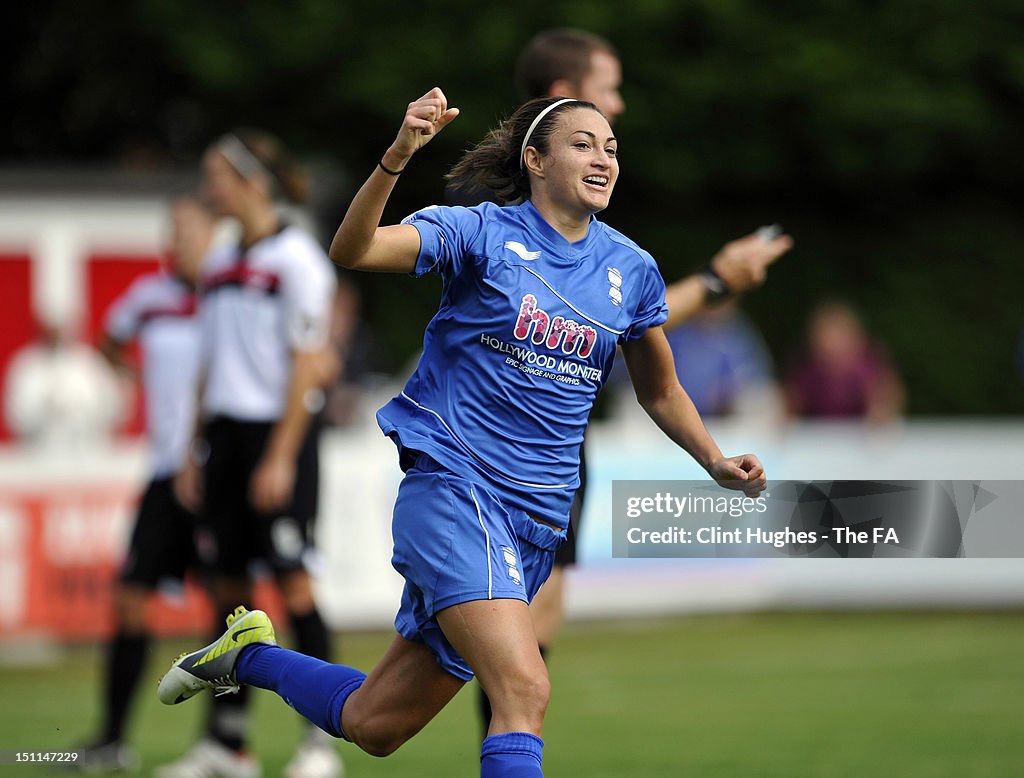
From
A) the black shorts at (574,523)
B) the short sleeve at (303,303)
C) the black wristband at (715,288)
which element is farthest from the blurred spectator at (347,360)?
the black wristband at (715,288)

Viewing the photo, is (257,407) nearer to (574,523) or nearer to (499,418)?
(574,523)

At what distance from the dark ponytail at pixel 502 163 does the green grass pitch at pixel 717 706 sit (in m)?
2.92

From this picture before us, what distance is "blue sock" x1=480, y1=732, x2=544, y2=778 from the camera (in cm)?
505

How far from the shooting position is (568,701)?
10523mm

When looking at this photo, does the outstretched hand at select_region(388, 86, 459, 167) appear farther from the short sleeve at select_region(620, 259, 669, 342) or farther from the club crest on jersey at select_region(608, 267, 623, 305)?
the short sleeve at select_region(620, 259, 669, 342)

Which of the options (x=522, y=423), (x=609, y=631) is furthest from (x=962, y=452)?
(x=522, y=423)

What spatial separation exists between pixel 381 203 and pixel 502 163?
874 mm

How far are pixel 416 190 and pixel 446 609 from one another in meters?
15.1

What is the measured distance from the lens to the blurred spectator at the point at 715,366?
597 inches

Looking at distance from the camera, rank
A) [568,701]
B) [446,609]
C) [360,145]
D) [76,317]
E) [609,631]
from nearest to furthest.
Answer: [446,609] < [568,701] < [609,631] < [76,317] < [360,145]

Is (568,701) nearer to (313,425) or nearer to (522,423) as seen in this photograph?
(313,425)

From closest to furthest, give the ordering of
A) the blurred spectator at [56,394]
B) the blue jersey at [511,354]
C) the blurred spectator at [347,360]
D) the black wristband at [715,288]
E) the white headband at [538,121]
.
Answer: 1. the blue jersey at [511,354]
2. the white headband at [538,121]
3. the black wristband at [715,288]
4. the blurred spectator at [56,394]
5. the blurred spectator at [347,360]

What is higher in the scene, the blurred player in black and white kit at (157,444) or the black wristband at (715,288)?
the black wristband at (715,288)

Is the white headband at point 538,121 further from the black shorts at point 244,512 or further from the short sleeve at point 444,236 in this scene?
the black shorts at point 244,512
